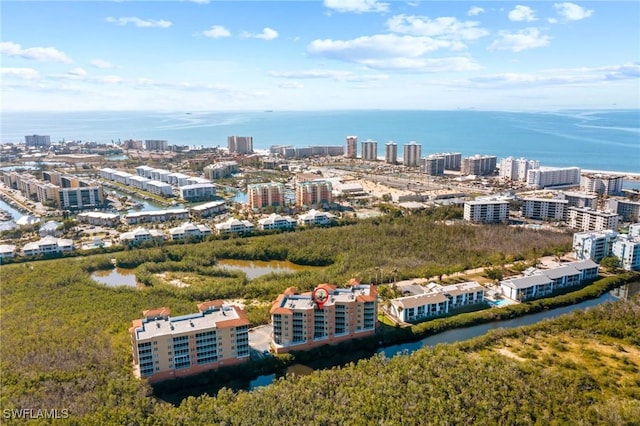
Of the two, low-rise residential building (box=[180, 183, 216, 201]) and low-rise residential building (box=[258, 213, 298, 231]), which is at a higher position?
low-rise residential building (box=[180, 183, 216, 201])

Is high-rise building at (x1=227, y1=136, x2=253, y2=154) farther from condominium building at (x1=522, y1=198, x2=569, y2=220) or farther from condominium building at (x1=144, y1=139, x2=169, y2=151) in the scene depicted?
condominium building at (x1=522, y1=198, x2=569, y2=220)

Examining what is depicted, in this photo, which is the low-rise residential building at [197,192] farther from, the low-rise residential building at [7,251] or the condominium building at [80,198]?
the low-rise residential building at [7,251]

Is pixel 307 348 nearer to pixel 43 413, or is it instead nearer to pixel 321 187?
pixel 43 413

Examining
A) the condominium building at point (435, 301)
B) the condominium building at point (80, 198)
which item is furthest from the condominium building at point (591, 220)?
the condominium building at point (80, 198)

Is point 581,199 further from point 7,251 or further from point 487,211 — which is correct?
point 7,251

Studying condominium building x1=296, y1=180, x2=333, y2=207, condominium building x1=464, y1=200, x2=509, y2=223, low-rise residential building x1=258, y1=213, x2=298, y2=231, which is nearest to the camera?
low-rise residential building x1=258, y1=213, x2=298, y2=231

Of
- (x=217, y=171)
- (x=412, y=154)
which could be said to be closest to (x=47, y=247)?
(x=217, y=171)

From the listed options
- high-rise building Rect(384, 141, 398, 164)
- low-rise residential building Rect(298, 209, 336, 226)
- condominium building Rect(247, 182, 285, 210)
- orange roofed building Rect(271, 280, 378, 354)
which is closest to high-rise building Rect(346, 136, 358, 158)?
high-rise building Rect(384, 141, 398, 164)
